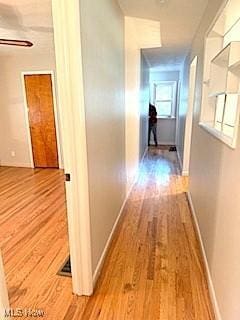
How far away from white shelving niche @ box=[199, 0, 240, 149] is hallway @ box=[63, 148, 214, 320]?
3.75 feet

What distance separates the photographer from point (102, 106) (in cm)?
188

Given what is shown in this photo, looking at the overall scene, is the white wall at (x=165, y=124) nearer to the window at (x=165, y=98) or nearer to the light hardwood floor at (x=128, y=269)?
the window at (x=165, y=98)

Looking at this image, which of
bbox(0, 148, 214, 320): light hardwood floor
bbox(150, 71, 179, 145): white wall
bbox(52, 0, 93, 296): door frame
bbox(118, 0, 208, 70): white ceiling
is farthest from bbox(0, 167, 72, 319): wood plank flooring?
bbox(150, 71, 179, 145): white wall

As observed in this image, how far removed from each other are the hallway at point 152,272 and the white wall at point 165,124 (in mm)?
4724

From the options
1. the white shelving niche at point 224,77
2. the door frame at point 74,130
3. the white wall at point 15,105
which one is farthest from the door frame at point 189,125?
the door frame at point 74,130

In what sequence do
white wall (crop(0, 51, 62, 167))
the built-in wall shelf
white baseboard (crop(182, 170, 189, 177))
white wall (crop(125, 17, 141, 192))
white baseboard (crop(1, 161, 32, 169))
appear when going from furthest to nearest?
white baseboard (crop(1, 161, 32, 169)) < white wall (crop(0, 51, 62, 167)) < white baseboard (crop(182, 170, 189, 177)) < white wall (crop(125, 17, 141, 192)) < the built-in wall shelf

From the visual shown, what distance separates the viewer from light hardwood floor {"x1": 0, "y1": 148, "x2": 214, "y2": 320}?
1.56 metres

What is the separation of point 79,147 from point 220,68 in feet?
4.49

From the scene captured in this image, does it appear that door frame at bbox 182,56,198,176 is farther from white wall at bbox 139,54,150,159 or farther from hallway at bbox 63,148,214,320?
hallway at bbox 63,148,214,320

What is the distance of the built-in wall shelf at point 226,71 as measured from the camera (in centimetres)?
140

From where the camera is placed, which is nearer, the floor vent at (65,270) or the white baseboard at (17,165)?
the floor vent at (65,270)

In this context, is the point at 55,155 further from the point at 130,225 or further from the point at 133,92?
the point at 130,225

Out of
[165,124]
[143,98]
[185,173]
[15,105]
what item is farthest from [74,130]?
[165,124]

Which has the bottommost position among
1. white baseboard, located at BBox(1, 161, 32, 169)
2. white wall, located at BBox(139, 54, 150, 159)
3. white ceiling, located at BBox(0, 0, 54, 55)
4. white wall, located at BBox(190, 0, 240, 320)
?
white baseboard, located at BBox(1, 161, 32, 169)
